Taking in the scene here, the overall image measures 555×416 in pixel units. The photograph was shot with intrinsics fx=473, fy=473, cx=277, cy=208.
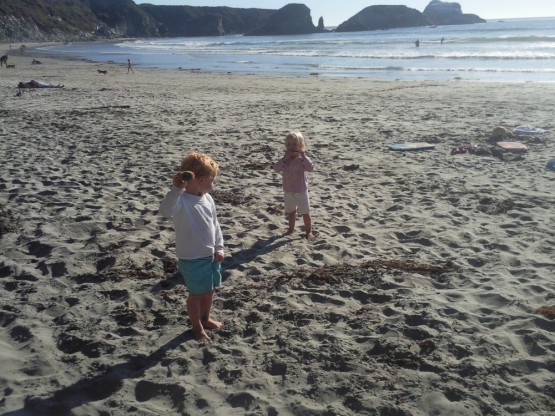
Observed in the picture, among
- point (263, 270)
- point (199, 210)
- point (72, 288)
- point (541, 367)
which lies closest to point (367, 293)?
point (263, 270)

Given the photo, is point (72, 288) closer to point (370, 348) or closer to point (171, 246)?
point (171, 246)

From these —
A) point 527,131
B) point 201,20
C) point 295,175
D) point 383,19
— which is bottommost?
point 527,131

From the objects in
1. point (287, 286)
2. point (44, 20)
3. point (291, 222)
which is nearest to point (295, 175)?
point (291, 222)

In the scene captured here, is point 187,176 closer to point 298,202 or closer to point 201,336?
point 201,336

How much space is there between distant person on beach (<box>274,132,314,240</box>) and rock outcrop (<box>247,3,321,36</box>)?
15866 cm

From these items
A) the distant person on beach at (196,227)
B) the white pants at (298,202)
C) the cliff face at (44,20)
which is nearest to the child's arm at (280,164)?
the white pants at (298,202)

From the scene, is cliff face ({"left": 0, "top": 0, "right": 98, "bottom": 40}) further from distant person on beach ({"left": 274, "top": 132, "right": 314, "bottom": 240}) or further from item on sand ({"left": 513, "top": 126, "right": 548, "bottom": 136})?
distant person on beach ({"left": 274, "top": 132, "right": 314, "bottom": 240})

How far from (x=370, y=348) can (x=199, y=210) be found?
1.68 meters

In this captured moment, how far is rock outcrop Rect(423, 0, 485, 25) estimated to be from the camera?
152 m

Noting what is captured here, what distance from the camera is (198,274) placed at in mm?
3594

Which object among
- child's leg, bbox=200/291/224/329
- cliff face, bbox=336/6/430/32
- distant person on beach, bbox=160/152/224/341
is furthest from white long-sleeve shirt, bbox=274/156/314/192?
cliff face, bbox=336/6/430/32

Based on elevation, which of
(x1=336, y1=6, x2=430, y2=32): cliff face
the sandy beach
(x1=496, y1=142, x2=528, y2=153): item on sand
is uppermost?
(x1=336, y1=6, x2=430, y2=32): cliff face

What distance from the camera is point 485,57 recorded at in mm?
35625

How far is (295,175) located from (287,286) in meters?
1.52
